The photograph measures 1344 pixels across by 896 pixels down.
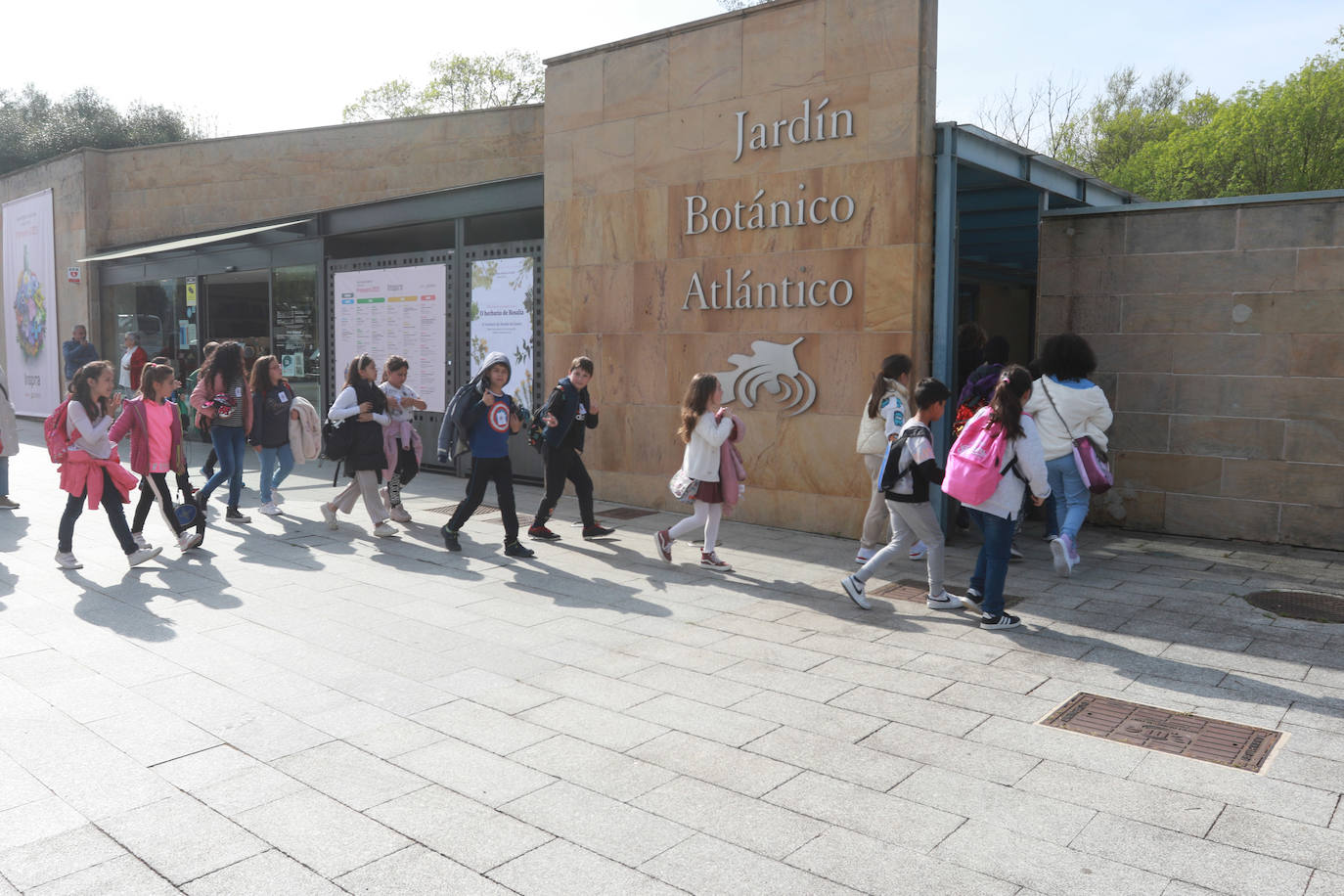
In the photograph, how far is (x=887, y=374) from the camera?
311 inches

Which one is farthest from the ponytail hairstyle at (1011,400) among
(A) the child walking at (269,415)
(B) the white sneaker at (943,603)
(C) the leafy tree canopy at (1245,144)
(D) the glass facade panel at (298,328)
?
(C) the leafy tree canopy at (1245,144)

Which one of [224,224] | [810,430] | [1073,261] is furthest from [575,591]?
[224,224]

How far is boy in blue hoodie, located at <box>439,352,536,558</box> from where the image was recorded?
8.31 meters

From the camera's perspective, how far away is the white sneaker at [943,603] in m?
6.64

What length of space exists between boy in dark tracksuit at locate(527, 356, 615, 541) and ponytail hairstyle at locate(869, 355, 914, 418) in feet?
8.43

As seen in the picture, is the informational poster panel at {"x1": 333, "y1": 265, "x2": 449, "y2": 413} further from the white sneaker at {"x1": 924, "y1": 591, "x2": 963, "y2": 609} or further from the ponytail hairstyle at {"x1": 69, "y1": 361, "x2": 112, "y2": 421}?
the white sneaker at {"x1": 924, "y1": 591, "x2": 963, "y2": 609}

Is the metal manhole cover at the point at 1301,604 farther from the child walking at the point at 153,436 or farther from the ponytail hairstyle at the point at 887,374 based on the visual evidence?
the child walking at the point at 153,436

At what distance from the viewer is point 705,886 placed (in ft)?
10.2

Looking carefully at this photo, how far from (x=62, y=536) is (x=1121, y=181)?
3594cm

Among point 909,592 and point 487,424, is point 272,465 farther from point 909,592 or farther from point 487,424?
point 909,592

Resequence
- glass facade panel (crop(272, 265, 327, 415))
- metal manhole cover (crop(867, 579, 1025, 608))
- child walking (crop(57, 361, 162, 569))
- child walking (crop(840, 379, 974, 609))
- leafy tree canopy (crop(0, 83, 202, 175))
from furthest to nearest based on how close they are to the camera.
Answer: leafy tree canopy (crop(0, 83, 202, 175)), glass facade panel (crop(272, 265, 327, 415)), child walking (crop(57, 361, 162, 569)), metal manhole cover (crop(867, 579, 1025, 608)), child walking (crop(840, 379, 974, 609))

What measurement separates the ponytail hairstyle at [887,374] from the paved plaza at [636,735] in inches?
53.8

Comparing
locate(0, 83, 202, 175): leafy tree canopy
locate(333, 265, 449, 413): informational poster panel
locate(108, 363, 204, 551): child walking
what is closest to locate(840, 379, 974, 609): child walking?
locate(108, 363, 204, 551): child walking

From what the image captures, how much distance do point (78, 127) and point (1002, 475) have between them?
42.6m
